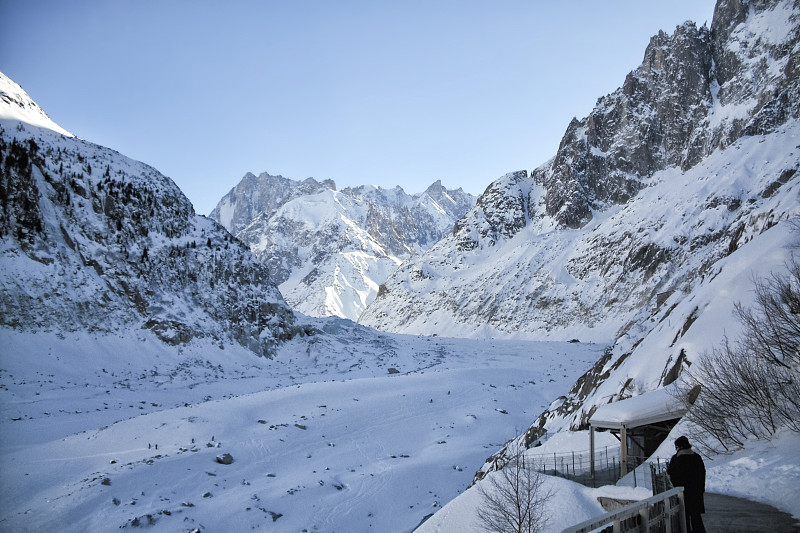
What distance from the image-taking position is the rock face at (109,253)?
48.5 m

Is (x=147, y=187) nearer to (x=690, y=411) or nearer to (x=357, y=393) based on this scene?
(x=357, y=393)

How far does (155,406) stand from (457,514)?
3314cm

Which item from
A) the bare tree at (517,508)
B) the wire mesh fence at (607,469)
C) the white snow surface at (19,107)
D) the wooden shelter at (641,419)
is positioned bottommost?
the bare tree at (517,508)

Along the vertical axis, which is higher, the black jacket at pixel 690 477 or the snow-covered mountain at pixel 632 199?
the snow-covered mountain at pixel 632 199

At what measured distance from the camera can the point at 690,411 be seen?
47.9 ft

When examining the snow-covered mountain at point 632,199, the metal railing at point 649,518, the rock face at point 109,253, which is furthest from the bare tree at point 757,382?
the rock face at point 109,253

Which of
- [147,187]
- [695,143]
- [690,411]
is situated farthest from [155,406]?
[695,143]

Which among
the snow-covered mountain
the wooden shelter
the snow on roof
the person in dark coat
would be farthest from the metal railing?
the snow-covered mountain

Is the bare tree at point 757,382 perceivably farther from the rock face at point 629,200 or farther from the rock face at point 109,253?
the rock face at point 629,200

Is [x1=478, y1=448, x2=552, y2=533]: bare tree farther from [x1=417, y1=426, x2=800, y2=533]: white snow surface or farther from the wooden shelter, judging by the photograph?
the wooden shelter

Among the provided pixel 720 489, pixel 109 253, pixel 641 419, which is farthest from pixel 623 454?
pixel 109 253

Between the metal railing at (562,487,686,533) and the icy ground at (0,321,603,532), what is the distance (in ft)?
57.3

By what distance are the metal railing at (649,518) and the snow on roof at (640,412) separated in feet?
23.2

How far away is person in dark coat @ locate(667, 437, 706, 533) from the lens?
8055 millimetres
